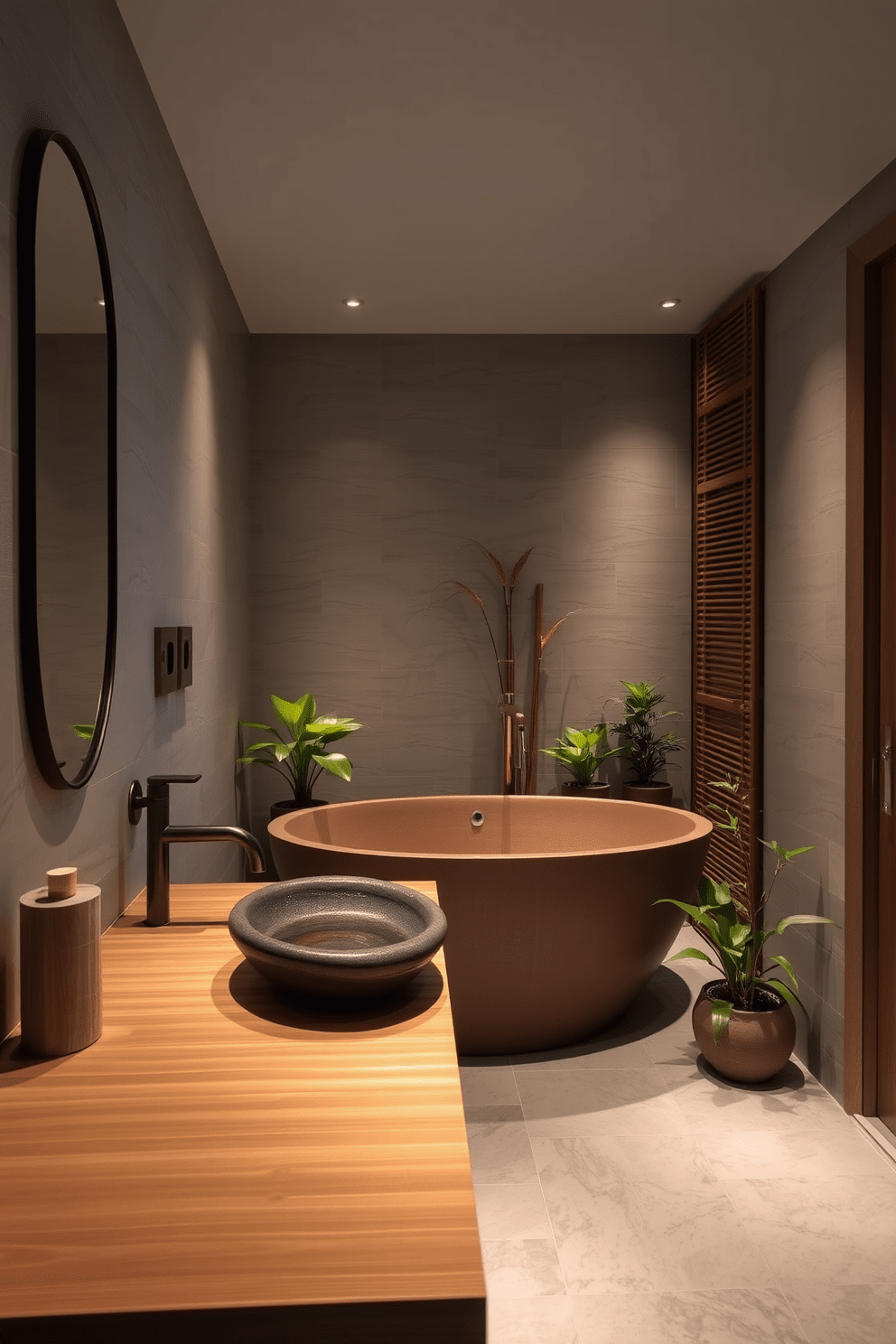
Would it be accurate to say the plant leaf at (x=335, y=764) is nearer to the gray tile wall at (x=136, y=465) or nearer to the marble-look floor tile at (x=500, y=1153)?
the gray tile wall at (x=136, y=465)

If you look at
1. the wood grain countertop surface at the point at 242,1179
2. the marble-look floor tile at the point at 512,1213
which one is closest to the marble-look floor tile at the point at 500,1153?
the marble-look floor tile at the point at 512,1213

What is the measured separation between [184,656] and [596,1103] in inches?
70.1

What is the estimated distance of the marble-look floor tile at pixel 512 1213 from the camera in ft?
7.14

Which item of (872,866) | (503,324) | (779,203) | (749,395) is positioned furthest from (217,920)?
(503,324)

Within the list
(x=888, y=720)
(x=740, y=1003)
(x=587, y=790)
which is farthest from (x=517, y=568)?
(x=740, y=1003)

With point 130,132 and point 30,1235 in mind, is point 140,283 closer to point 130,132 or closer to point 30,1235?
point 130,132

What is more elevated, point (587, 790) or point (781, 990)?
point (587, 790)

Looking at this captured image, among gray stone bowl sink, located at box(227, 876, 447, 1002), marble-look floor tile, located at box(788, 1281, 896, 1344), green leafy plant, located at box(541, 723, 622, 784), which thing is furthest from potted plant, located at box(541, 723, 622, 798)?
gray stone bowl sink, located at box(227, 876, 447, 1002)

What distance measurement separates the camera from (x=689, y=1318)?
6.27 feet

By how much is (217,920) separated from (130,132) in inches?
68.3

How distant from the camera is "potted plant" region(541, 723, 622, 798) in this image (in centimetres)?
426

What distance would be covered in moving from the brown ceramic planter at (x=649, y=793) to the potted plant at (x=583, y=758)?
11 cm

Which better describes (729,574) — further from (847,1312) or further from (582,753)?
(847,1312)

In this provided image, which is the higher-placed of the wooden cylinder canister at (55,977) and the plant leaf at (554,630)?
the plant leaf at (554,630)
